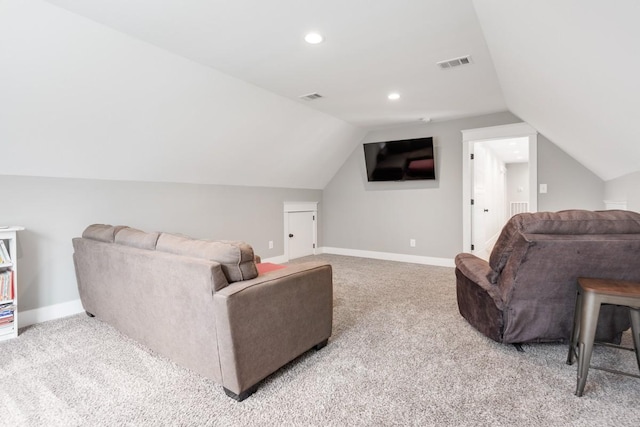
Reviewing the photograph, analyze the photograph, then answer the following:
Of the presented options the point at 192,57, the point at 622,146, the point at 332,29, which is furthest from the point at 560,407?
the point at 192,57

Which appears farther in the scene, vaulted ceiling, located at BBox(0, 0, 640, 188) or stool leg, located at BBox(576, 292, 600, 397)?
vaulted ceiling, located at BBox(0, 0, 640, 188)

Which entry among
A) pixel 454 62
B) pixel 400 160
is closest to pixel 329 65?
pixel 454 62

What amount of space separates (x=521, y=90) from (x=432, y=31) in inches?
51.2

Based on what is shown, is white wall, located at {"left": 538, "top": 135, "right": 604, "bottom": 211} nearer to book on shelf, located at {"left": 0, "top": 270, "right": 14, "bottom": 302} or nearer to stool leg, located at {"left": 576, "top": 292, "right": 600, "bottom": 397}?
stool leg, located at {"left": 576, "top": 292, "right": 600, "bottom": 397}

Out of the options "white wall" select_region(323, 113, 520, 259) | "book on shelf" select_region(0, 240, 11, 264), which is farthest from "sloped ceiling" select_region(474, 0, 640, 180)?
"book on shelf" select_region(0, 240, 11, 264)

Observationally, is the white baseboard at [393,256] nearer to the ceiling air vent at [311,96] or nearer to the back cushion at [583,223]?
the ceiling air vent at [311,96]

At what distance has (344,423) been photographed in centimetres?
150

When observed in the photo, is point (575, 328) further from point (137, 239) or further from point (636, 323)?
point (137, 239)

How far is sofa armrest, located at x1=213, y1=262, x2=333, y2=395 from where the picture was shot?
5.29ft

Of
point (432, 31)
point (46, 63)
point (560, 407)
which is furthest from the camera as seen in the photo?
point (432, 31)

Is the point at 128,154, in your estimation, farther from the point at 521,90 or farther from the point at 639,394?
the point at 639,394

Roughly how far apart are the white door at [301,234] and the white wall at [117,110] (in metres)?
1.51

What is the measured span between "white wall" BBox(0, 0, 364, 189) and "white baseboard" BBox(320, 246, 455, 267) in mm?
2511

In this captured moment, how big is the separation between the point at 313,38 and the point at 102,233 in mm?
2319
